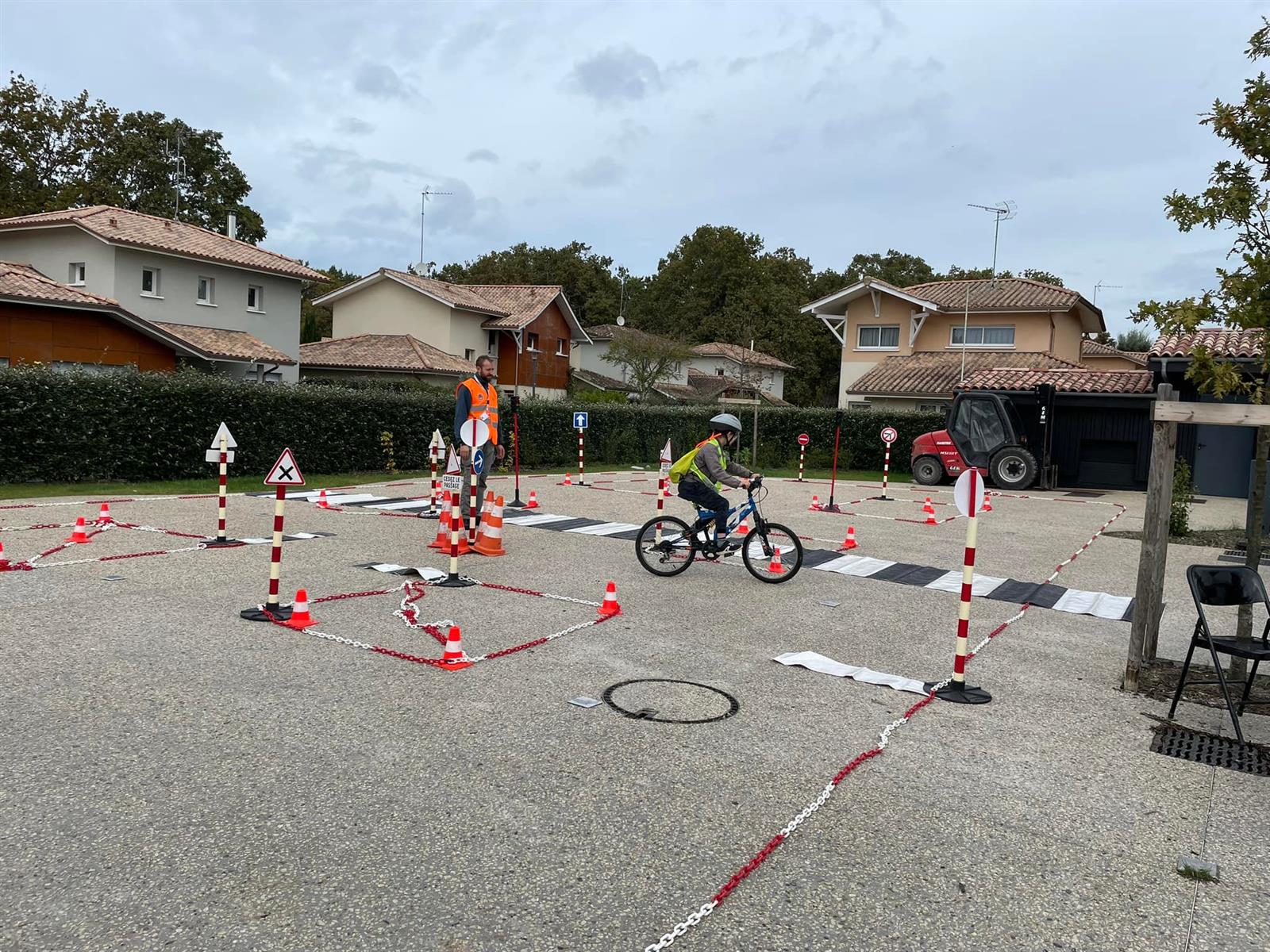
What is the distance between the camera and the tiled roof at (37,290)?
932 inches

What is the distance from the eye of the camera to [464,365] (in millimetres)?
40875

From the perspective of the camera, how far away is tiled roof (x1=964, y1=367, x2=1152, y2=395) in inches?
1081

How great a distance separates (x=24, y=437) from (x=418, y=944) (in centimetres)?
1678

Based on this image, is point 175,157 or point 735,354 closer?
point 175,157

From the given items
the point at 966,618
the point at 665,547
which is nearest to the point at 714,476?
the point at 665,547

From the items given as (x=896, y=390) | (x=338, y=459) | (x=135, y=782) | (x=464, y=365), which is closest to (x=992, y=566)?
(x=135, y=782)

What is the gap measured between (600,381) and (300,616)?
149 ft

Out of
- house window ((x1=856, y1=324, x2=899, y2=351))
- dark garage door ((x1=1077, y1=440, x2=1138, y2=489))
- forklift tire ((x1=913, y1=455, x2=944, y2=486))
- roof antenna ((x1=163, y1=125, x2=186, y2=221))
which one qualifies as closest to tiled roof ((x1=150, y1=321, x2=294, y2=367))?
roof antenna ((x1=163, y1=125, x2=186, y2=221))

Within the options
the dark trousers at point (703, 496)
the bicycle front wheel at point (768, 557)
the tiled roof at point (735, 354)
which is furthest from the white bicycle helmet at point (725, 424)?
the tiled roof at point (735, 354)

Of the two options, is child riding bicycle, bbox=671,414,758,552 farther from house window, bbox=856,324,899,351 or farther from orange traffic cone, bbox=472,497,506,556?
house window, bbox=856,324,899,351

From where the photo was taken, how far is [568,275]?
231 feet

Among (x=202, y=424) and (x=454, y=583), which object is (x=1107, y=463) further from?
(x=454, y=583)

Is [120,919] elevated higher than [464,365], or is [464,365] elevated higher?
[464,365]

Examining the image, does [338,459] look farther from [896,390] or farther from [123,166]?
[123,166]
